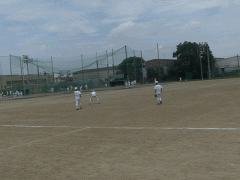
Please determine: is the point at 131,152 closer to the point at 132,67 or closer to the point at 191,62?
the point at 132,67

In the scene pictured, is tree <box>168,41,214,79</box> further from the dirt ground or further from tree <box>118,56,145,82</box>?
the dirt ground

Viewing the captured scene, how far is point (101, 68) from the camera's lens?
5541 cm

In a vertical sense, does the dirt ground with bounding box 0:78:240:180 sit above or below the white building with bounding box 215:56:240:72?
below

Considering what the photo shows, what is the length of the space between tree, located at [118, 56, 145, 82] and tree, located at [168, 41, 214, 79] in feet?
37.0

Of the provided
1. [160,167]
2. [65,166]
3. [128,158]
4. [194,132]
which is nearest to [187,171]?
[160,167]

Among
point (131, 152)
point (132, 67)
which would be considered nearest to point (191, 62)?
point (132, 67)

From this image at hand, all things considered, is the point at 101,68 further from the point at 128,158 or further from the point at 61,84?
the point at 128,158

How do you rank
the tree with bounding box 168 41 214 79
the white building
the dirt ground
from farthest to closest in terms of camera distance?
the tree with bounding box 168 41 214 79 → the white building → the dirt ground

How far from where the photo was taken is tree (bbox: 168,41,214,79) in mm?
64875

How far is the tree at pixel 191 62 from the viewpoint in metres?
64.9

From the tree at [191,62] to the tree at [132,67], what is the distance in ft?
37.0

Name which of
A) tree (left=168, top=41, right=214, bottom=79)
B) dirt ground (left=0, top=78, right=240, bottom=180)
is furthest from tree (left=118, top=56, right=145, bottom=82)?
dirt ground (left=0, top=78, right=240, bottom=180)

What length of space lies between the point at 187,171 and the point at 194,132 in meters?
3.22

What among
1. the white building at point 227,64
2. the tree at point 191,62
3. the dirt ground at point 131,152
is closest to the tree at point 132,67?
the tree at point 191,62
